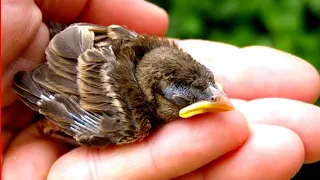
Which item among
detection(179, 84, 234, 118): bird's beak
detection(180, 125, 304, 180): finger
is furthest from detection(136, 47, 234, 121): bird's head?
A: detection(180, 125, 304, 180): finger

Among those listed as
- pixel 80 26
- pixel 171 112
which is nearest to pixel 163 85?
pixel 171 112

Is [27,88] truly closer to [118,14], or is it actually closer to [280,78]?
[118,14]

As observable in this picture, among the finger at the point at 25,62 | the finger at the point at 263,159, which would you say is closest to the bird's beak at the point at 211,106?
Result: the finger at the point at 263,159

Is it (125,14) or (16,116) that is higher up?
(125,14)

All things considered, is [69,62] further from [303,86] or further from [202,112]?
[303,86]

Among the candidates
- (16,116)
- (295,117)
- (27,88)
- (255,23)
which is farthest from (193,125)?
(255,23)

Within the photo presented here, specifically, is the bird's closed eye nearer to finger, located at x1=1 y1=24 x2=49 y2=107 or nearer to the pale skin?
the pale skin
